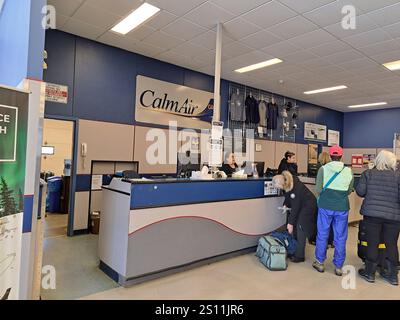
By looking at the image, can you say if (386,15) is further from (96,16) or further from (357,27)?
(96,16)

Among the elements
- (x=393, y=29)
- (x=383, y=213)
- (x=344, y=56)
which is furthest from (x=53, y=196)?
(x=393, y=29)

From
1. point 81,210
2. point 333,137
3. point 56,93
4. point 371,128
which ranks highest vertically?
point 371,128

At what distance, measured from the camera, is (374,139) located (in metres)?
9.84

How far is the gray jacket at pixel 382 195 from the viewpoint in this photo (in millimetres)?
3223

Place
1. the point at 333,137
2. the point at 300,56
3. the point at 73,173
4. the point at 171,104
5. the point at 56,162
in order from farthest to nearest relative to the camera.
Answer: the point at 333,137
the point at 56,162
the point at 171,104
the point at 300,56
the point at 73,173

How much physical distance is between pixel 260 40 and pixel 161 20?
165 cm

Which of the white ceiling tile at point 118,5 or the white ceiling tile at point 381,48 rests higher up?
the white ceiling tile at point 118,5

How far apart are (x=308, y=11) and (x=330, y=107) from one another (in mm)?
6938

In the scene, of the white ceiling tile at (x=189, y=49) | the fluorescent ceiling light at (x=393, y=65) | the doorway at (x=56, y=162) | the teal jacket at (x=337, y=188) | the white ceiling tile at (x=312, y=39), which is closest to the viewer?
the teal jacket at (x=337, y=188)

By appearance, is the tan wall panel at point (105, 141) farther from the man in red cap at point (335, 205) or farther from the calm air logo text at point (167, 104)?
the man in red cap at point (335, 205)

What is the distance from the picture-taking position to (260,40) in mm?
4754

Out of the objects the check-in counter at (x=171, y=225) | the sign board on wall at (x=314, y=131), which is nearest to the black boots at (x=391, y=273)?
the check-in counter at (x=171, y=225)

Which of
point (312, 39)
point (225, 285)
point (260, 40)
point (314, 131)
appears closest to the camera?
point (225, 285)

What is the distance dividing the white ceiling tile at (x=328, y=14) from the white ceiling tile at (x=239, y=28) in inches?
31.0
